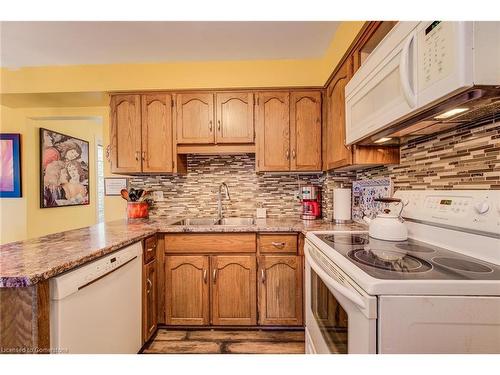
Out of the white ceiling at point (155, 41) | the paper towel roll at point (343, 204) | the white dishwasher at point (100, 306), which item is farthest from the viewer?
the paper towel roll at point (343, 204)

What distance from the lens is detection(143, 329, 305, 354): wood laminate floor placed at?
1.65 metres

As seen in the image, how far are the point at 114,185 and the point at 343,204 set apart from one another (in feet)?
7.49

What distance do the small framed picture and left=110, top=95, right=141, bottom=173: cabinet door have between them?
329 mm

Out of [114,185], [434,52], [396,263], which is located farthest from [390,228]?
[114,185]

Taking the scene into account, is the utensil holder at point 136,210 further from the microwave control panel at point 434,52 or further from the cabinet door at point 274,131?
the microwave control panel at point 434,52

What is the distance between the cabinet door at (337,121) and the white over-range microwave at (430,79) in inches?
14.8

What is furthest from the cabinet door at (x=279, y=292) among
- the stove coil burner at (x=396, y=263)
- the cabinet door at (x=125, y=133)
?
the cabinet door at (x=125, y=133)

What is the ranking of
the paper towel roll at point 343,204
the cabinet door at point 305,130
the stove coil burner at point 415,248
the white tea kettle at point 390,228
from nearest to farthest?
the stove coil burner at point 415,248 → the white tea kettle at point 390,228 → the paper towel roll at point 343,204 → the cabinet door at point 305,130

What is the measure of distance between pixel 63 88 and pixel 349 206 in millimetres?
2860

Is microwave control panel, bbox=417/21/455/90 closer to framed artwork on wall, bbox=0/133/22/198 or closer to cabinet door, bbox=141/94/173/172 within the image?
cabinet door, bbox=141/94/173/172

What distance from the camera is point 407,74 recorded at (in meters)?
0.85

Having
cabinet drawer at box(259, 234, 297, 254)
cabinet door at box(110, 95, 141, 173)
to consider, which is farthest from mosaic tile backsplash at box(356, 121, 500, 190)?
cabinet door at box(110, 95, 141, 173)

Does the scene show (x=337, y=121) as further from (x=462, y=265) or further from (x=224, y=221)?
(x=224, y=221)

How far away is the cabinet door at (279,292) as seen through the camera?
1.84 metres
